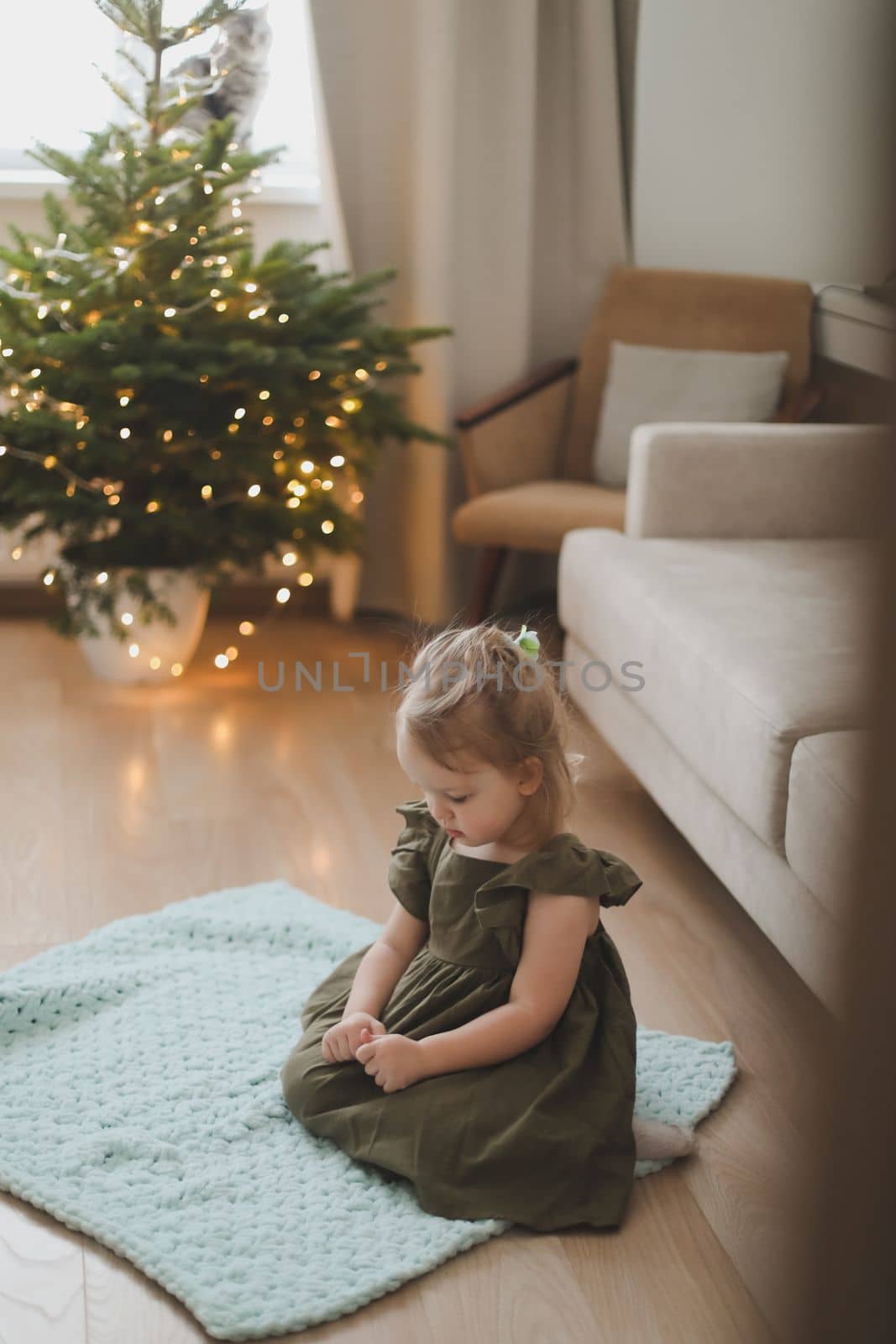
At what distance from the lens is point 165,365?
110 inches

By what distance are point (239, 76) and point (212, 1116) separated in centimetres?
270

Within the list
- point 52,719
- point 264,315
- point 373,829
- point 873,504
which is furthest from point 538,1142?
point 264,315

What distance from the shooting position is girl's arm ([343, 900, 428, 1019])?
1626 mm

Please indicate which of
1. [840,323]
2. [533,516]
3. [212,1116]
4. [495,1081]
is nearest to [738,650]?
[495,1081]

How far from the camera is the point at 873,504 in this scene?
29cm

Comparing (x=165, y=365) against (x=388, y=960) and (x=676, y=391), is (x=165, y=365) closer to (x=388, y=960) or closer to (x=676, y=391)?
(x=676, y=391)

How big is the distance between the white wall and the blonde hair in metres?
2.44

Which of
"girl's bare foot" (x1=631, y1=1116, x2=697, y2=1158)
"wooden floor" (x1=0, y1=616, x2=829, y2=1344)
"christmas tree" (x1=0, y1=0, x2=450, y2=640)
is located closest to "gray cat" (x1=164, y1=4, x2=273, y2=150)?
"christmas tree" (x1=0, y1=0, x2=450, y2=640)

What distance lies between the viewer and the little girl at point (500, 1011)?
57.6 inches

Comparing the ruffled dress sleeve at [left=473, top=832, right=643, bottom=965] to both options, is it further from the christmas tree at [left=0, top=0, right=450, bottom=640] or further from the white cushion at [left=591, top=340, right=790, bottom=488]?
the white cushion at [left=591, top=340, right=790, bottom=488]

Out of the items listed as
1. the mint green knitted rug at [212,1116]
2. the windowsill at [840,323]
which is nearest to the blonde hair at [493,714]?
the mint green knitted rug at [212,1116]

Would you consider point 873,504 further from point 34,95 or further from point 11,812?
point 34,95

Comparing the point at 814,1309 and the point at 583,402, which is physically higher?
the point at 814,1309

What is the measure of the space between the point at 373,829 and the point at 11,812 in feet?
2.06
